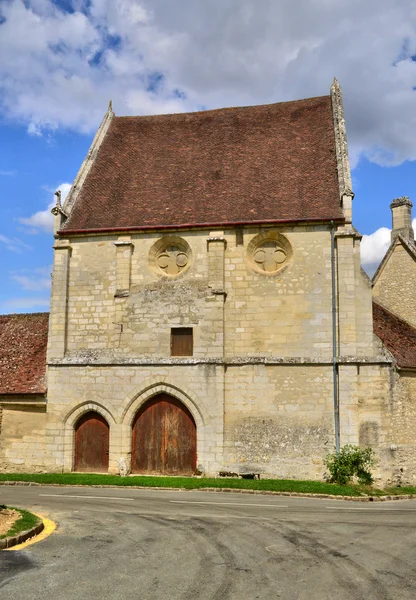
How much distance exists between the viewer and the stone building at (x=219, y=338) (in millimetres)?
18906

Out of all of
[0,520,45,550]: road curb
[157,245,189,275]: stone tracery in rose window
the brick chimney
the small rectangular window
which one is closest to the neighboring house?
the small rectangular window

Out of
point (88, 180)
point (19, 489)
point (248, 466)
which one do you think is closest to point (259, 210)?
point (88, 180)

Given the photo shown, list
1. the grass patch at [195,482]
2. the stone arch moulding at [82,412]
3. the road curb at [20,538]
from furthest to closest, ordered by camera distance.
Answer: the stone arch moulding at [82,412], the grass patch at [195,482], the road curb at [20,538]

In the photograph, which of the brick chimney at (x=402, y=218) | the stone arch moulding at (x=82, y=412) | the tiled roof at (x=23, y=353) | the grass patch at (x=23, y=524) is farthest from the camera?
the brick chimney at (x=402, y=218)

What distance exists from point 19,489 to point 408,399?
39.5ft

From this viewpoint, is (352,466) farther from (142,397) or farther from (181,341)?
(142,397)

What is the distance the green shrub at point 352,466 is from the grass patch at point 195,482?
498 mm

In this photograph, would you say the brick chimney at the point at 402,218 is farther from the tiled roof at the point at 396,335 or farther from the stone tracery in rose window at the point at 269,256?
the stone tracery in rose window at the point at 269,256

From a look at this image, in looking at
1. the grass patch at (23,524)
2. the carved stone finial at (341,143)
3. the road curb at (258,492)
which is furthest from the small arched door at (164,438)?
the carved stone finial at (341,143)

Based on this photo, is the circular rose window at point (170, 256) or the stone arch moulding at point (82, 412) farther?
the circular rose window at point (170, 256)

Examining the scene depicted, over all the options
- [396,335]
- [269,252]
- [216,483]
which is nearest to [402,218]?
[396,335]

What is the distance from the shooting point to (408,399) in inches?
760

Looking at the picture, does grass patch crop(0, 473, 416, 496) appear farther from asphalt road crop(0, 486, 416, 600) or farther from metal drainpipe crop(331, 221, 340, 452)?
asphalt road crop(0, 486, 416, 600)

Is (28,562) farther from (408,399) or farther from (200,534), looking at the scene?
(408,399)
